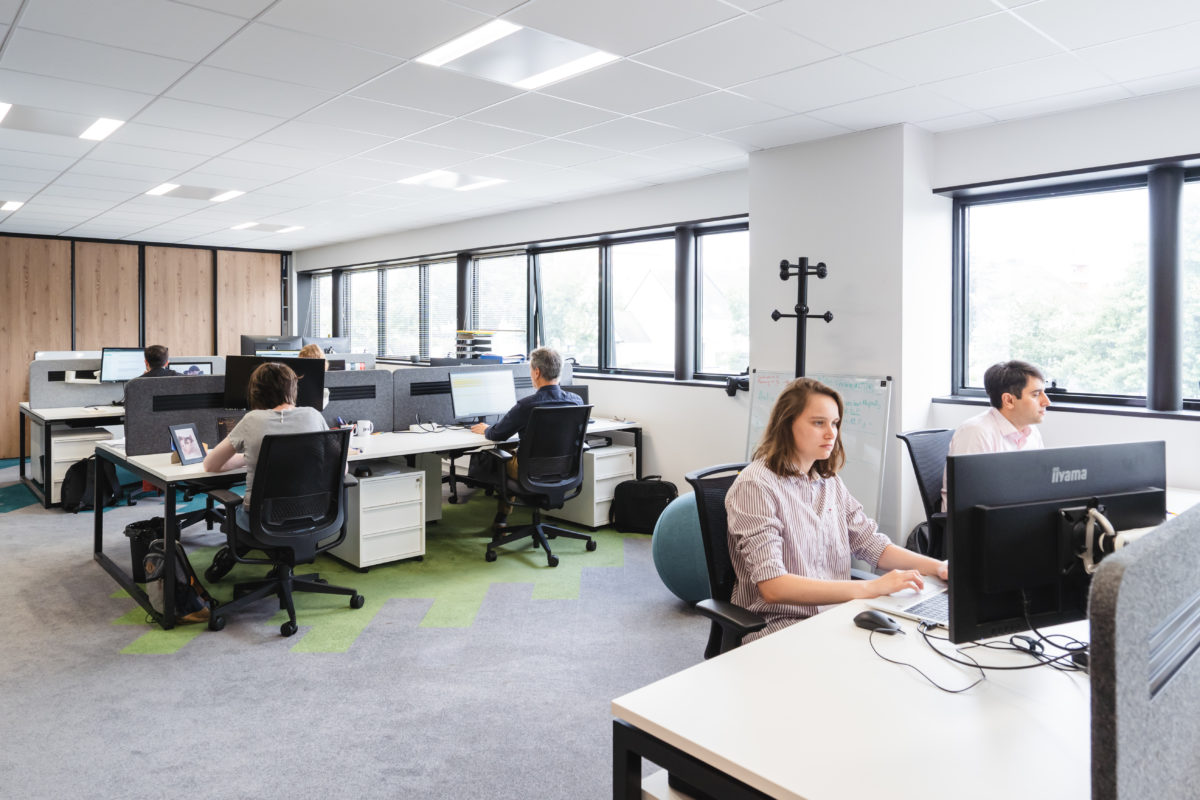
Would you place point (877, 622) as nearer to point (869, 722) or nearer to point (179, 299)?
point (869, 722)

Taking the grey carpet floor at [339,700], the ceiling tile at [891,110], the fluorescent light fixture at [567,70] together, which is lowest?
the grey carpet floor at [339,700]

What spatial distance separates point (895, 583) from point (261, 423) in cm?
251

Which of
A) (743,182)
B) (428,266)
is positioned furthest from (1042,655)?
(428,266)

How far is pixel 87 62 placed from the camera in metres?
3.04

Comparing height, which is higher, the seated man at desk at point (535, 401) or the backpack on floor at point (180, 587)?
the seated man at desk at point (535, 401)

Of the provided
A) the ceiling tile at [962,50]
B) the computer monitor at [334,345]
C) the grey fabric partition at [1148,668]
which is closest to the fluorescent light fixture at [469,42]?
the ceiling tile at [962,50]

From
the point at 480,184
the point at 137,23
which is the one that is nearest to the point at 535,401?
the point at 480,184

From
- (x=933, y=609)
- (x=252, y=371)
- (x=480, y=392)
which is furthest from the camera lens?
(x=480, y=392)

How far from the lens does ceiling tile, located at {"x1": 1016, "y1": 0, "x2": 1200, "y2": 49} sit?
247cm

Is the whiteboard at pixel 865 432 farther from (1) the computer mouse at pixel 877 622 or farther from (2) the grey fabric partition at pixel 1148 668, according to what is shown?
(2) the grey fabric partition at pixel 1148 668

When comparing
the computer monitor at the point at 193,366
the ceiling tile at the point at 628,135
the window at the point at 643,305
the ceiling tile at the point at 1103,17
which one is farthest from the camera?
the computer monitor at the point at 193,366

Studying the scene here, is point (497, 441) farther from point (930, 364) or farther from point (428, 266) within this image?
point (428, 266)

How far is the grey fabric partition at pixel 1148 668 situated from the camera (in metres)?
0.48

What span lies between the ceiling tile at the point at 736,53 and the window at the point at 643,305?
8.01 ft
